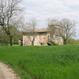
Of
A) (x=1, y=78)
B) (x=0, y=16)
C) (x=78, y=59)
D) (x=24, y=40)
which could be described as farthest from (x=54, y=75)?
(x=24, y=40)

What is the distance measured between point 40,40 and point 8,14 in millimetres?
49159

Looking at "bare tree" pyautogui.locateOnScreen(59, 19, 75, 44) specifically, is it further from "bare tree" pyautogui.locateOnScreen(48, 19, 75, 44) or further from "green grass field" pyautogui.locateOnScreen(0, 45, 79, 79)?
"green grass field" pyautogui.locateOnScreen(0, 45, 79, 79)

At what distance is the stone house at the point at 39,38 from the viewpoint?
375ft

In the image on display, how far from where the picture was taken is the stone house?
375 feet

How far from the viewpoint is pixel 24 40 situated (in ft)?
380

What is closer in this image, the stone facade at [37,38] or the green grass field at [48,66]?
the green grass field at [48,66]

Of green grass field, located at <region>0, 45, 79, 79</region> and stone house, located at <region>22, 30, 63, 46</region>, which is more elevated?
green grass field, located at <region>0, 45, 79, 79</region>

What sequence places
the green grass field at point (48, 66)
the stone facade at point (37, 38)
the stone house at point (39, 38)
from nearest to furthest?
1. the green grass field at point (48, 66)
2. the stone facade at point (37, 38)
3. the stone house at point (39, 38)

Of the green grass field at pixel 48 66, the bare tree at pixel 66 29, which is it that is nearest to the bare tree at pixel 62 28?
the bare tree at pixel 66 29

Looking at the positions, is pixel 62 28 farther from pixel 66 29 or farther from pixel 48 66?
pixel 48 66

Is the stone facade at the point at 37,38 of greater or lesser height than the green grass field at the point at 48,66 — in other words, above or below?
below

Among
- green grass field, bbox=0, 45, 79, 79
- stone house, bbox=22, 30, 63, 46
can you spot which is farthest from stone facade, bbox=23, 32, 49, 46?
green grass field, bbox=0, 45, 79, 79

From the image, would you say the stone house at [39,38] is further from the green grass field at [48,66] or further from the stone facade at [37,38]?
the green grass field at [48,66]

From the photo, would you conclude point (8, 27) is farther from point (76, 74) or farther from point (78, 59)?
point (76, 74)
